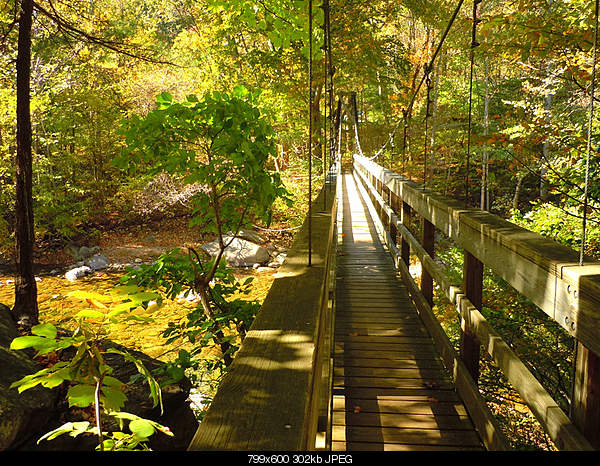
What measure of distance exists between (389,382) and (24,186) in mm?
5813

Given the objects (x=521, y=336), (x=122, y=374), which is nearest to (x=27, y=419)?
(x=122, y=374)

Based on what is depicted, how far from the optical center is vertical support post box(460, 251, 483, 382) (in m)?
2.06

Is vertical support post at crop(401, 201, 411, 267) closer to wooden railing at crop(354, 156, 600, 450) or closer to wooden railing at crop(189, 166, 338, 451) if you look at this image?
wooden railing at crop(354, 156, 600, 450)

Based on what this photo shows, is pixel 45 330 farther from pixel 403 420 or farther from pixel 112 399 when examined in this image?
pixel 403 420

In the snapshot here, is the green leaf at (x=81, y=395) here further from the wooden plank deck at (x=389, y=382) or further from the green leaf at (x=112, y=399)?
the wooden plank deck at (x=389, y=382)

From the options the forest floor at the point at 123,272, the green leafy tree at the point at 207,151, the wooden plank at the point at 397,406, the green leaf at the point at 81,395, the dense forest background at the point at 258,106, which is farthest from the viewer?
the dense forest background at the point at 258,106

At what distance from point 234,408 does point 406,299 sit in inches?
129

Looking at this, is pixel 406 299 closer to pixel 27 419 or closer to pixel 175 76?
pixel 27 419

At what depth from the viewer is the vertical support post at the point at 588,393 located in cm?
112

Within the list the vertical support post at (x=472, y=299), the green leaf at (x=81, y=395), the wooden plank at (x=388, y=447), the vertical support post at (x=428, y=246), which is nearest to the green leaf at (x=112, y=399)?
the green leaf at (x=81, y=395)

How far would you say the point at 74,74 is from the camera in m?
14.5

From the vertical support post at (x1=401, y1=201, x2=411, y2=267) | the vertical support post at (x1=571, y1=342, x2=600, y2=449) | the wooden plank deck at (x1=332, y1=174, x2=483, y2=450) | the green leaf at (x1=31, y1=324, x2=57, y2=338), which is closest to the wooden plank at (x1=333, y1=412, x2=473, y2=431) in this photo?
the wooden plank deck at (x1=332, y1=174, x2=483, y2=450)

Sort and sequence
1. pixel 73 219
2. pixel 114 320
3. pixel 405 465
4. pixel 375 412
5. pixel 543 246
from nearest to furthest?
pixel 405 465 → pixel 114 320 → pixel 543 246 → pixel 375 412 → pixel 73 219

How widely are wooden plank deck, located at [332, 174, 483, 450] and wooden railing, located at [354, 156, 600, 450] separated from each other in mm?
126
